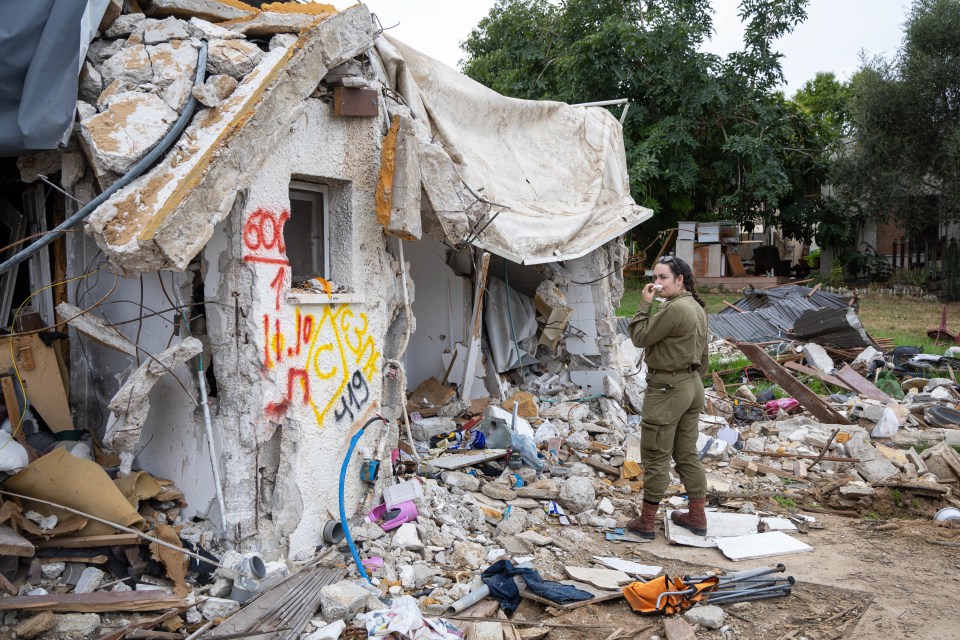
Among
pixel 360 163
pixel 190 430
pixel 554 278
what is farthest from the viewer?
pixel 554 278

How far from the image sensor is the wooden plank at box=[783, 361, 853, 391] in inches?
449

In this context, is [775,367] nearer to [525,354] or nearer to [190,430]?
[525,354]

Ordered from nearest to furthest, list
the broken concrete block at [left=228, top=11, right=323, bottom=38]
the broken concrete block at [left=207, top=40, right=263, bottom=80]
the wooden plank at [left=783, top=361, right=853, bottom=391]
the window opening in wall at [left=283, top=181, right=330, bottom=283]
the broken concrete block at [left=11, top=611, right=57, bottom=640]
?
the broken concrete block at [left=11, top=611, right=57, bottom=640], the broken concrete block at [left=207, top=40, right=263, bottom=80], the broken concrete block at [left=228, top=11, right=323, bottom=38], the window opening in wall at [left=283, top=181, right=330, bottom=283], the wooden plank at [left=783, top=361, right=853, bottom=391]

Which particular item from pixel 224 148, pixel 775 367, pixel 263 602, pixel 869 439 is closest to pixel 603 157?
pixel 775 367

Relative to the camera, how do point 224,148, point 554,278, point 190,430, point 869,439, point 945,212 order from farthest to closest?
point 945,212, point 554,278, point 869,439, point 190,430, point 224,148

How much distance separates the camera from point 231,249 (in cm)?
478

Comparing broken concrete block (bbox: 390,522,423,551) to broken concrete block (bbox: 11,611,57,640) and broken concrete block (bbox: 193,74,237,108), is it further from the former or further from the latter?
broken concrete block (bbox: 193,74,237,108)

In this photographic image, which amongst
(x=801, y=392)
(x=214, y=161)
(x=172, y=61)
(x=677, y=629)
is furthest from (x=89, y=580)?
(x=801, y=392)

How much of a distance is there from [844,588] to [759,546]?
85 cm

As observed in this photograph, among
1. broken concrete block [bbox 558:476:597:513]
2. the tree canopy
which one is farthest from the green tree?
broken concrete block [bbox 558:476:597:513]

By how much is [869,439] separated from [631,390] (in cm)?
286

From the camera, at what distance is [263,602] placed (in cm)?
451

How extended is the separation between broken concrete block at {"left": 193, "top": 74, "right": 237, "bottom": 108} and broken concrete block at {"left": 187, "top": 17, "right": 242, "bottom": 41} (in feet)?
1.12

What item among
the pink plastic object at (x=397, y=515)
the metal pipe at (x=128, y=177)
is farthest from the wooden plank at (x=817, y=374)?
the metal pipe at (x=128, y=177)
